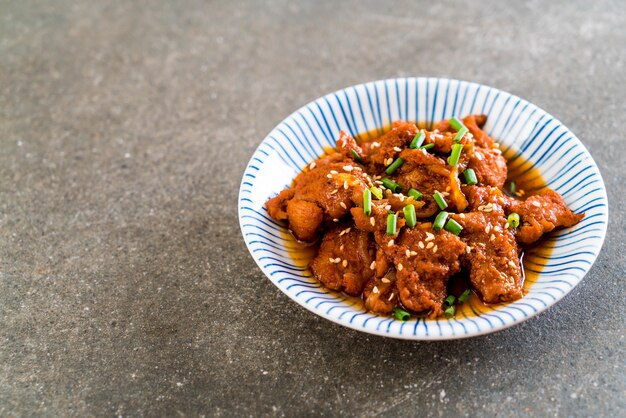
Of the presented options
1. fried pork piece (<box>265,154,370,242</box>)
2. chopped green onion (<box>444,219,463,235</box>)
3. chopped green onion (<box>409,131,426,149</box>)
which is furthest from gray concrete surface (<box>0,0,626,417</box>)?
chopped green onion (<box>409,131,426,149</box>)

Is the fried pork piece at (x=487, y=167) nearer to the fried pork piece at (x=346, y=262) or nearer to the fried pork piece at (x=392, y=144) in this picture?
the fried pork piece at (x=392, y=144)

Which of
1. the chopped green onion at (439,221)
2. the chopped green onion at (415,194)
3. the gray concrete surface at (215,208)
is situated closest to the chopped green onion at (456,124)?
the chopped green onion at (415,194)

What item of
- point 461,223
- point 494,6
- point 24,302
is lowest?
point 24,302

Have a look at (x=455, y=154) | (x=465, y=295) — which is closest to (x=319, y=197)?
(x=455, y=154)

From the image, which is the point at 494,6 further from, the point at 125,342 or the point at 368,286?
the point at 125,342

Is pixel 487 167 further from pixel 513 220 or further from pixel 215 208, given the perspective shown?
pixel 215 208

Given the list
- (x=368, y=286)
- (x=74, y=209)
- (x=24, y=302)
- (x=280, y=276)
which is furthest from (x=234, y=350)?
(x=74, y=209)

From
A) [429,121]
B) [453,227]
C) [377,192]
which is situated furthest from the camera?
[429,121]
